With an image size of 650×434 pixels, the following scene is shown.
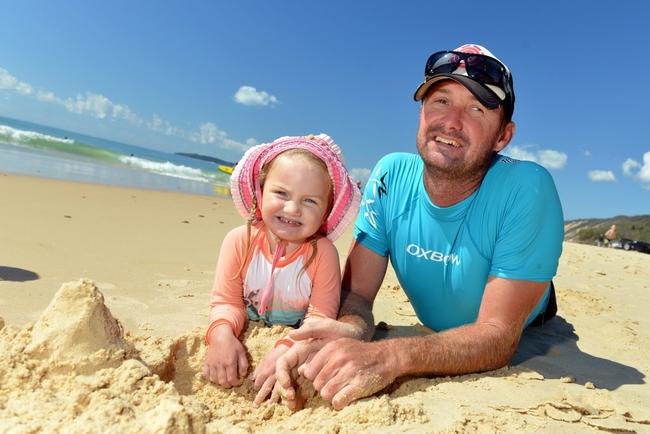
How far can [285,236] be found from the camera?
2.59 metres

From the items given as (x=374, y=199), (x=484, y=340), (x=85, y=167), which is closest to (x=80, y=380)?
(x=484, y=340)

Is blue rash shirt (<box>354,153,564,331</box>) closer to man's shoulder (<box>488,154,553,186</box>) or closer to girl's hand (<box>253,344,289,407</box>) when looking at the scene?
man's shoulder (<box>488,154,553,186</box>)

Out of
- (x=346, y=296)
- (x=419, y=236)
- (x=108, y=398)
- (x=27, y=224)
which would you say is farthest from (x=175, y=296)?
(x=27, y=224)

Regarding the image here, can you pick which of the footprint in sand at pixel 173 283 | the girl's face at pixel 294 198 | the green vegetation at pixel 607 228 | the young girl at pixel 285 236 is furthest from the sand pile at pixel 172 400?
the green vegetation at pixel 607 228

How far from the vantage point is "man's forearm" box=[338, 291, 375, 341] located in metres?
2.58

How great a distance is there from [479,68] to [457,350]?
1488 millimetres

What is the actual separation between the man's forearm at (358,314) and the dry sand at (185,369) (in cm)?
38

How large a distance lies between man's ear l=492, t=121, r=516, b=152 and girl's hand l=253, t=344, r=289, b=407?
171 cm

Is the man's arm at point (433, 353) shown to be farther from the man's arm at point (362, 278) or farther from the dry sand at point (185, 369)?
the man's arm at point (362, 278)

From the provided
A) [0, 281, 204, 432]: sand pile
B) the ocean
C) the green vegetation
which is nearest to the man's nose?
[0, 281, 204, 432]: sand pile

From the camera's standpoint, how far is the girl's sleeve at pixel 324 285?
265cm

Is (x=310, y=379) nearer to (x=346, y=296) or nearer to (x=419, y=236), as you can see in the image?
(x=346, y=296)

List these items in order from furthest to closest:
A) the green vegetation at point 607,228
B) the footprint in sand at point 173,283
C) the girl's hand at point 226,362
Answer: the green vegetation at point 607,228
the footprint in sand at point 173,283
the girl's hand at point 226,362

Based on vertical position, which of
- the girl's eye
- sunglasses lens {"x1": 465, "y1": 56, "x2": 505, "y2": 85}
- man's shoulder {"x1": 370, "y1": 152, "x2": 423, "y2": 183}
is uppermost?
sunglasses lens {"x1": 465, "y1": 56, "x2": 505, "y2": 85}
